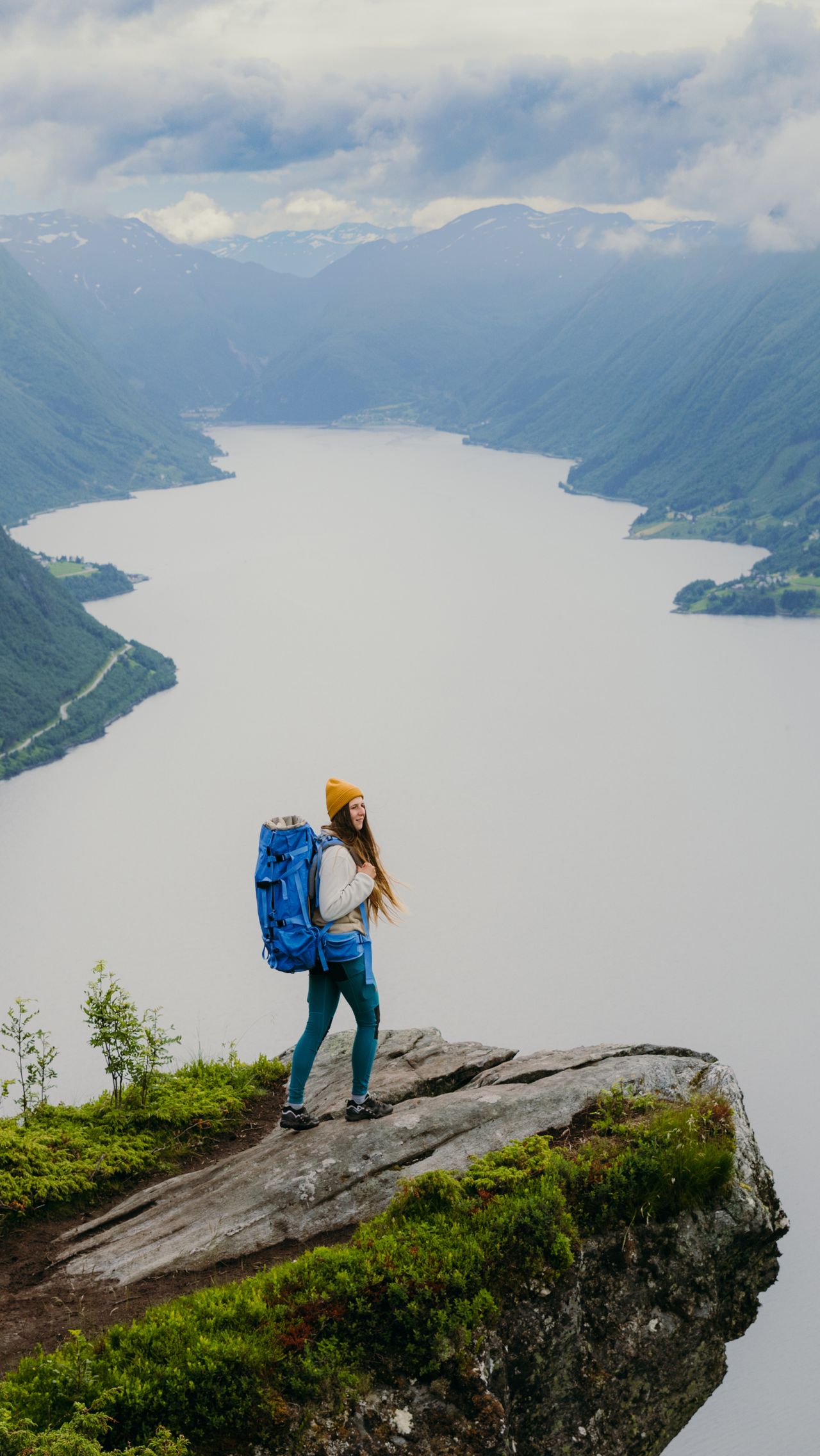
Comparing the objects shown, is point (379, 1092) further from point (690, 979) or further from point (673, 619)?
point (673, 619)

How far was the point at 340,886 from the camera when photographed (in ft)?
25.0

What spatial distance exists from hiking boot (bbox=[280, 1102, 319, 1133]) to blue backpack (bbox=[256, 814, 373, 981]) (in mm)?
1453

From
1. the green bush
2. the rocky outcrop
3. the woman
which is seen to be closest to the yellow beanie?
the woman

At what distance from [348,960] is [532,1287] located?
2380 mm

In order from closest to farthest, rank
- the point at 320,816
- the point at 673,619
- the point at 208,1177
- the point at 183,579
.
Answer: the point at 208,1177
the point at 320,816
the point at 673,619
the point at 183,579

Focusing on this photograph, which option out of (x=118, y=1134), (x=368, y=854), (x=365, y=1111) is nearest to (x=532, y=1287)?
(x=365, y=1111)

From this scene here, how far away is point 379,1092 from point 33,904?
2570 inches

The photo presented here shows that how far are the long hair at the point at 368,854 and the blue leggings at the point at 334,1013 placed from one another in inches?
18.0

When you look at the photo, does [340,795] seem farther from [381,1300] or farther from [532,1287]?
[532,1287]

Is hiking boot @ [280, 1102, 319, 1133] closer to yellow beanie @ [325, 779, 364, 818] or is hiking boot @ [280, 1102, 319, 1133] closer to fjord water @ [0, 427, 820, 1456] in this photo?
yellow beanie @ [325, 779, 364, 818]

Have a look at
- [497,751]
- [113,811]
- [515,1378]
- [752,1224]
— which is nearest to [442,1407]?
[515,1378]

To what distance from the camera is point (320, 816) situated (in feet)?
255

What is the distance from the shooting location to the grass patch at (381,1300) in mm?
5547

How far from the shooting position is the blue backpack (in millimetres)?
7551
